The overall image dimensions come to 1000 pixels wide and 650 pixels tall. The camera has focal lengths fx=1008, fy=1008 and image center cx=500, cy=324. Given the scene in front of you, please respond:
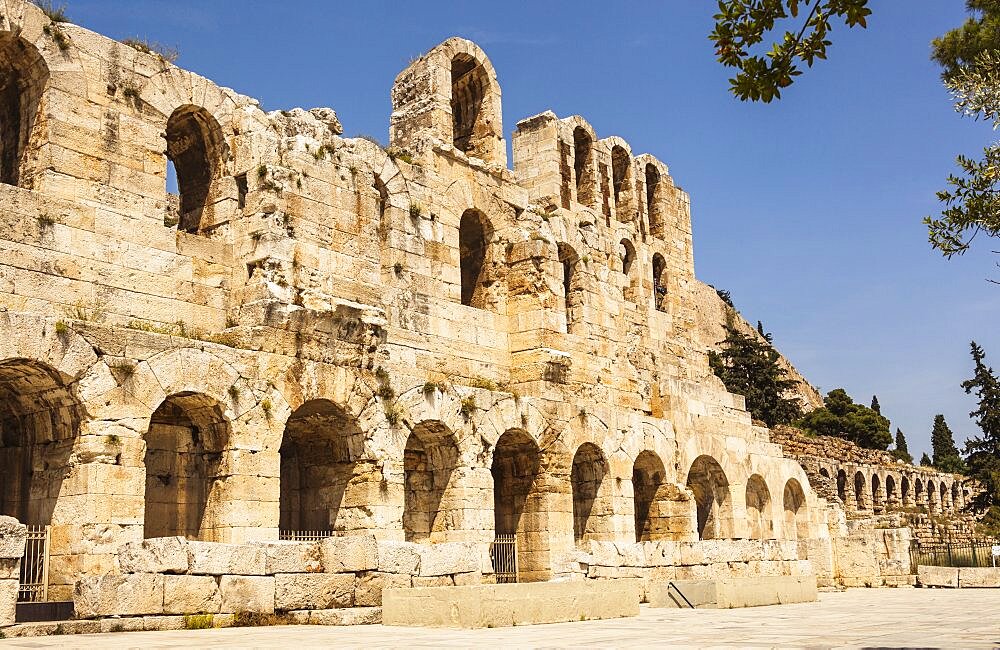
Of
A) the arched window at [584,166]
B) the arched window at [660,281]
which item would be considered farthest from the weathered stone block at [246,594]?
the arched window at [660,281]

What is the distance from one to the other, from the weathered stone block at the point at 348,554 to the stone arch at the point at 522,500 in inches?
308

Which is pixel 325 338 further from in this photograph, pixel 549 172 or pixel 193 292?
pixel 549 172

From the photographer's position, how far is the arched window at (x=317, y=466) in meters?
17.8

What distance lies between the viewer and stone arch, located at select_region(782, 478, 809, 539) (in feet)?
95.8

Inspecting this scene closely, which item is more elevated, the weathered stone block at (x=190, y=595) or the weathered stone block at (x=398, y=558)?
the weathered stone block at (x=398, y=558)

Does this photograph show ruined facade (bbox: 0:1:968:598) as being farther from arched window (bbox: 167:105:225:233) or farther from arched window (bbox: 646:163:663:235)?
arched window (bbox: 646:163:663:235)


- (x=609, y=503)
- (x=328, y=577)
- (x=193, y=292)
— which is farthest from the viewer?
(x=609, y=503)

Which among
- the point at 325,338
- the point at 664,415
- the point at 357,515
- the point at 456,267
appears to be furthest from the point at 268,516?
the point at 664,415

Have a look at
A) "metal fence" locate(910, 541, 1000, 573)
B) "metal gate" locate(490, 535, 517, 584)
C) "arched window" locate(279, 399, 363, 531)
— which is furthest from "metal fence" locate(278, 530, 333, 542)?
"metal fence" locate(910, 541, 1000, 573)

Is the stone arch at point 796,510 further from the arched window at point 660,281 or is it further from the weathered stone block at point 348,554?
the weathered stone block at point 348,554

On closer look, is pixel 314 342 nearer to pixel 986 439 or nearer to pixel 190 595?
pixel 190 595

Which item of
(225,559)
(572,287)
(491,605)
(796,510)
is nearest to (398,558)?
(491,605)

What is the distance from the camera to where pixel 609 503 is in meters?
22.2

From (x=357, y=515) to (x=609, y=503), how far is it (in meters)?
6.82
